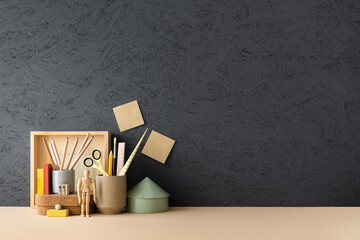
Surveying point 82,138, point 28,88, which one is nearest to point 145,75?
point 82,138

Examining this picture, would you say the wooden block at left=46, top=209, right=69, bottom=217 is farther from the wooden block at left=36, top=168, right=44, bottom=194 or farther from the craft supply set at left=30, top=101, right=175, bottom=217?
the wooden block at left=36, top=168, right=44, bottom=194

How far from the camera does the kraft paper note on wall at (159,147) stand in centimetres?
129

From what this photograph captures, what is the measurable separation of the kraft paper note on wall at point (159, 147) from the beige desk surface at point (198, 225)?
18cm

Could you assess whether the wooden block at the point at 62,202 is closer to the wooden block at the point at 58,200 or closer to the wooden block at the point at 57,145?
the wooden block at the point at 58,200

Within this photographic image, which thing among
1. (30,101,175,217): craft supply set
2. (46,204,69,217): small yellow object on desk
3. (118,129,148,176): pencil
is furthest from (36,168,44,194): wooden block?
(118,129,148,176): pencil

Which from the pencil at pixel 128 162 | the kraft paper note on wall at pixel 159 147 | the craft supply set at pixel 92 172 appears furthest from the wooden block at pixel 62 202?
the kraft paper note on wall at pixel 159 147

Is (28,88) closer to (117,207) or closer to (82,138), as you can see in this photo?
(82,138)

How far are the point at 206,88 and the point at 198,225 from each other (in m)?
0.49

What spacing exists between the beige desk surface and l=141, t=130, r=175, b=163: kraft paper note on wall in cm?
18

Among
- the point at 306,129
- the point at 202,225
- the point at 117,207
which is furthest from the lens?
the point at 306,129

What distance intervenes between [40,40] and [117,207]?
2.08ft

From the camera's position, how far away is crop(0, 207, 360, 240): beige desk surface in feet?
2.86

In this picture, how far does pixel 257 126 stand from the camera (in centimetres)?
129

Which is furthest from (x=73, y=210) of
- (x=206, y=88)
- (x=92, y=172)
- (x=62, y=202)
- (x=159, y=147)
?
(x=206, y=88)
